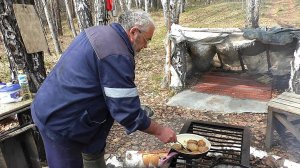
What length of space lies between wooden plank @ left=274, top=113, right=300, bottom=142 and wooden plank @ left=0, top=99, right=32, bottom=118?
147 inches

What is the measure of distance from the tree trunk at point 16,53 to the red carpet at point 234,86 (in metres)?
4.54

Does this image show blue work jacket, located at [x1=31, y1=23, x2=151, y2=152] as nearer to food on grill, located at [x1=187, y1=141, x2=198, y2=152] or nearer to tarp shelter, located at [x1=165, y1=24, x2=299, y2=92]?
food on grill, located at [x1=187, y1=141, x2=198, y2=152]

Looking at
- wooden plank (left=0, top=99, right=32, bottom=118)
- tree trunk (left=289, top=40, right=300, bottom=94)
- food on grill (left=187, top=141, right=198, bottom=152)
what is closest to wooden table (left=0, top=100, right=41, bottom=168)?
wooden plank (left=0, top=99, right=32, bottom=118)

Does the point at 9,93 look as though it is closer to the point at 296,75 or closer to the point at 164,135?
the point at 164,135

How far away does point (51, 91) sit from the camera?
2.72 metres

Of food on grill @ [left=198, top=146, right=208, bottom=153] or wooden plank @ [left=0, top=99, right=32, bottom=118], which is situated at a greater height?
wooden plank @ [left=0, top=99, right=32, bottom=118]

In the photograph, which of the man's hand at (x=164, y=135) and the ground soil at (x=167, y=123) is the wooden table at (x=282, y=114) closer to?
the ground soil at (x=167, y=123)

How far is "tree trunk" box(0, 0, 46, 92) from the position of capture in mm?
4316

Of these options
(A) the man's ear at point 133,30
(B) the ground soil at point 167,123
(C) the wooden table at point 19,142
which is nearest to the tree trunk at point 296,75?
(B) the ground soil at point 167,123

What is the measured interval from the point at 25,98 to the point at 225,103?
4650 millimetres

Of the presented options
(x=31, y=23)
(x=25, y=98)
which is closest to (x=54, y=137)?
(x=25, y=98)

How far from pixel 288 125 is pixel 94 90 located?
3395 millimetres

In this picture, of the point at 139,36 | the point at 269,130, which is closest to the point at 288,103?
the point at 269,130

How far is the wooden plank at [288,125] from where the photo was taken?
4637 mm
